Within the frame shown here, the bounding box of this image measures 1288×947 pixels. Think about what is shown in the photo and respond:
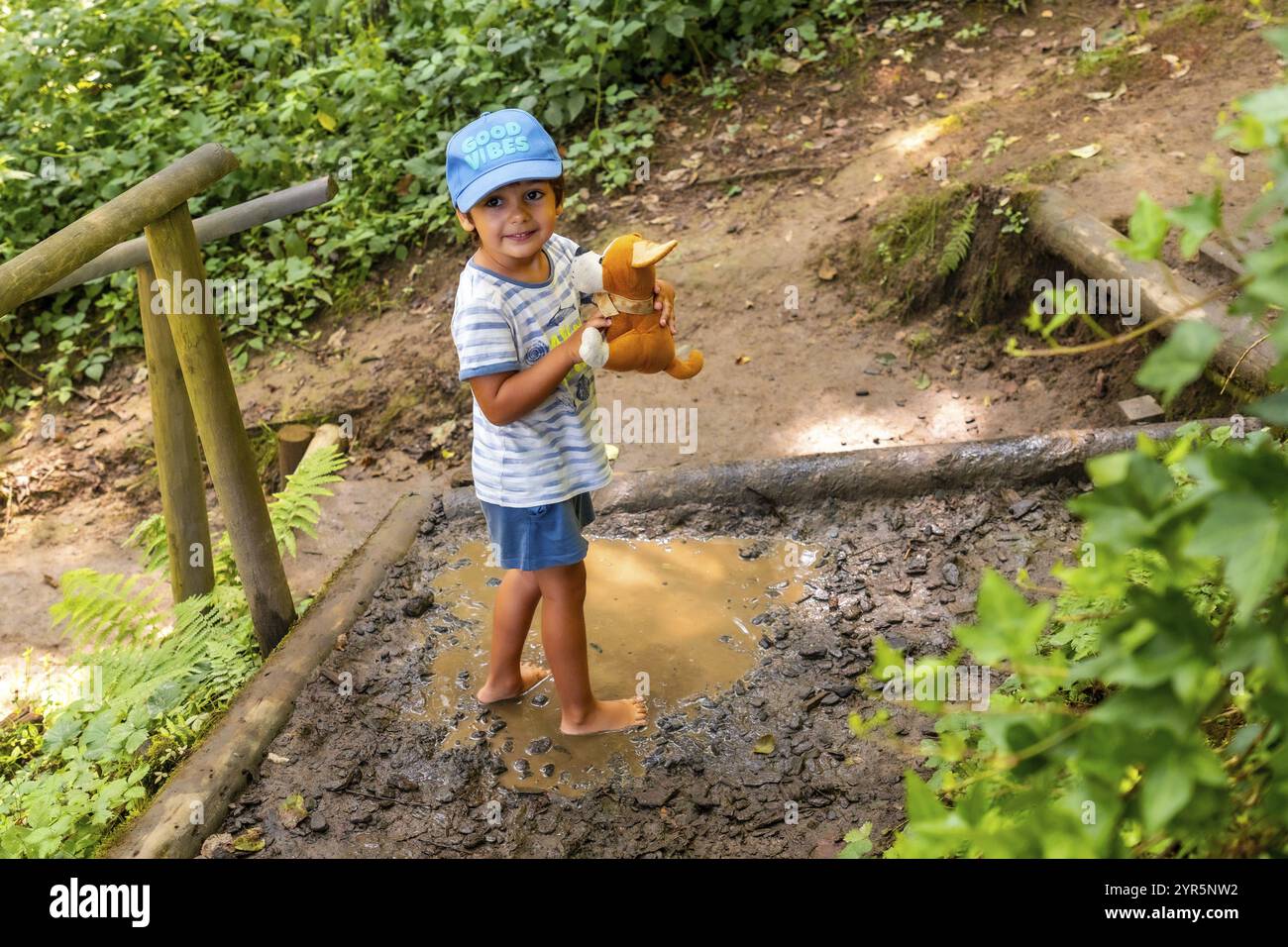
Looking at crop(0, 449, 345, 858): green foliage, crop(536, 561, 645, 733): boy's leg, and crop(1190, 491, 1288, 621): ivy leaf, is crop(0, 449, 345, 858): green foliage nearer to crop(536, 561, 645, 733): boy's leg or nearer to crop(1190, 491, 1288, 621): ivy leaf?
crop(536, 561, 645, 733): boy's leg

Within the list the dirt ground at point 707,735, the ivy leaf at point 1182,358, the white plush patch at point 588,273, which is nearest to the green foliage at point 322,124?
the dirt ground at point 707,735

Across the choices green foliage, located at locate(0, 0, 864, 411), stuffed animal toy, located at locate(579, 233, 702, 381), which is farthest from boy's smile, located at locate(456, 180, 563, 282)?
green foliage, located at locate(0, 0, 864, 411)

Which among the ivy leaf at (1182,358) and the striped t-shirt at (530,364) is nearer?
the ivy leaf at (1182,358)

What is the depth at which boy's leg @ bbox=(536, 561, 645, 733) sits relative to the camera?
127 inches

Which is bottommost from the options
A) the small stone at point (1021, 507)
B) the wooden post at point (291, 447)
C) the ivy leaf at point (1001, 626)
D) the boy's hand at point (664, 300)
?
the wooden post at point (291, 447)

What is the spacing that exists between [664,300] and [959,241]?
110 inches

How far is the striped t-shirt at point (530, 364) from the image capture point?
2861 millimetres

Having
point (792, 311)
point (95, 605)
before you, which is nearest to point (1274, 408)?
point (95, 605)

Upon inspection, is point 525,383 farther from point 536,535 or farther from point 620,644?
point 620,644

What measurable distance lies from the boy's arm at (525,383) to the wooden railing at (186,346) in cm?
126

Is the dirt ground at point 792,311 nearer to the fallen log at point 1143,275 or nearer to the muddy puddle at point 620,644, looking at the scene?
the fallen log at point 1143,275

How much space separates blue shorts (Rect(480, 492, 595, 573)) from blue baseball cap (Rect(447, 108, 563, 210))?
0.83 m
